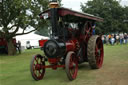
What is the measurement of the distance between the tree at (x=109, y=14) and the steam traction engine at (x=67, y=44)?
2858cm

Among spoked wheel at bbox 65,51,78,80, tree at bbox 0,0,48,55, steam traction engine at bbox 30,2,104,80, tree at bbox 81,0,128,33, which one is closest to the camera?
spoked wheel at bbox 65,51,78,80

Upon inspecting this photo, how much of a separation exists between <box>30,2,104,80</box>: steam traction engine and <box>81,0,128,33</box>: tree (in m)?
28.6

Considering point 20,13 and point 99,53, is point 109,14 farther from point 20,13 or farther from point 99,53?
point 99,53

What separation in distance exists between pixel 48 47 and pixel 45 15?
3.84 feet

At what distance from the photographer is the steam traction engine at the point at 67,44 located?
5.27 metres

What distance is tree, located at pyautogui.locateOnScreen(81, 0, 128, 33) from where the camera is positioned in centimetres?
3503

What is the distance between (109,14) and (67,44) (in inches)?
1253

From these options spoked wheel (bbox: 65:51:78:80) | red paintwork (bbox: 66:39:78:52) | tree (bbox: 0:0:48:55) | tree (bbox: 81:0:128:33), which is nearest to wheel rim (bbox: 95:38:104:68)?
red paintwork (bbox: 66:39:78:52)

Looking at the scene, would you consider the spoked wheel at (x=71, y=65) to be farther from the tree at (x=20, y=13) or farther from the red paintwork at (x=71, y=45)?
the tree at (x=20, y=13)

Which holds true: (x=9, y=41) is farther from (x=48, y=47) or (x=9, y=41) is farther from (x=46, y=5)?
(x=48, y=47)

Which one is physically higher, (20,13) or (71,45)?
(20,13)

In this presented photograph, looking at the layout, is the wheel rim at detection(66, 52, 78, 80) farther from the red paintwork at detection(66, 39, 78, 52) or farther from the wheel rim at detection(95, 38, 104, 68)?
the wheel rim at detection(95, 38, 104, 68)

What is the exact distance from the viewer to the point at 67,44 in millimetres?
5648

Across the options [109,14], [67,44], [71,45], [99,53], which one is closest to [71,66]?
[67,44]
